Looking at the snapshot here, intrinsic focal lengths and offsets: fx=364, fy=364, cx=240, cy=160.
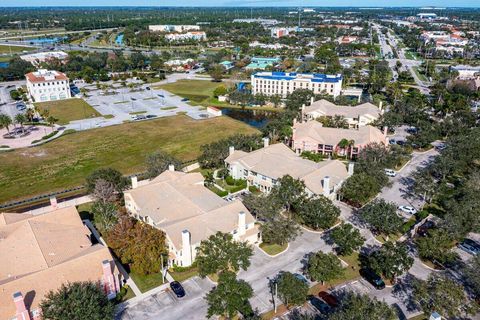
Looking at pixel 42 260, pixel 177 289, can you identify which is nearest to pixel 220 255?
pixel 177 289

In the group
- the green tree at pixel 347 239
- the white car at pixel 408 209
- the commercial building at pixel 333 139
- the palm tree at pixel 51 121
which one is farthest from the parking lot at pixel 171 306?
the palm tree at pixel 51 121

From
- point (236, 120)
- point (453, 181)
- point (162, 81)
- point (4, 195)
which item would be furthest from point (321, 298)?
point (162, 81)

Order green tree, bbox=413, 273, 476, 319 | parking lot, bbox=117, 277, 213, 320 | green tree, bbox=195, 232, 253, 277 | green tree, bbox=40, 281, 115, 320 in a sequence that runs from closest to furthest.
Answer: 1. green tree, bbox=40, 281, 115, 320
2. green tree, bbox=413, 273, 476, 319
3. parking lot, bbox=117, 277, 213, 320
4. green tree, bbox=195, 232, 253, 277

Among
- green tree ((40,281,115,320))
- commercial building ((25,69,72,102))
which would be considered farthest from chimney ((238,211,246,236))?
commercial building ((25,69,72,102))

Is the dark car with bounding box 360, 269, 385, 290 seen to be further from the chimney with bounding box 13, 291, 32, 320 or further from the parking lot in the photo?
the chimney with bounding box 13, 291, 32, 320

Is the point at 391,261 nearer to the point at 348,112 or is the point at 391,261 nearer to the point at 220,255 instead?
the point at 220,255

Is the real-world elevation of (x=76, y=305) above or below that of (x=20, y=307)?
above
